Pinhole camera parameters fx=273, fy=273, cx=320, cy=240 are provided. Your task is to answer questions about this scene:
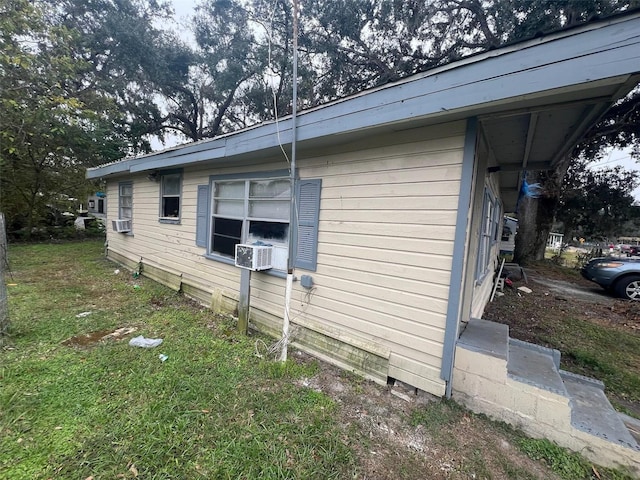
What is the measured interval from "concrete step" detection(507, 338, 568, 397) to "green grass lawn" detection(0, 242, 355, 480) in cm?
162

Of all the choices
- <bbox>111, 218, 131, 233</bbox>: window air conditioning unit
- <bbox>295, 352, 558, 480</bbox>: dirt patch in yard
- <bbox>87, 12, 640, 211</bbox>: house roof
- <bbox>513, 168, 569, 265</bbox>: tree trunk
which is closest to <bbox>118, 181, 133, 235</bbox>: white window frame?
<bbox>111, 218, 131, 233</bbox>: window air conditioning unit

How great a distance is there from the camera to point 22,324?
11.6 ft

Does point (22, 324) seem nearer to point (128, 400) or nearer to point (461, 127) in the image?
point (128, 400)

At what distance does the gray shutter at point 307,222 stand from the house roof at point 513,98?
49cm

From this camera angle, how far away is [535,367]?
8.24 ft

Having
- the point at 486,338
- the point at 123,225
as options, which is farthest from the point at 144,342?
the point at 123,225

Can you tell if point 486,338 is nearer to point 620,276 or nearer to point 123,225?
point 620,276

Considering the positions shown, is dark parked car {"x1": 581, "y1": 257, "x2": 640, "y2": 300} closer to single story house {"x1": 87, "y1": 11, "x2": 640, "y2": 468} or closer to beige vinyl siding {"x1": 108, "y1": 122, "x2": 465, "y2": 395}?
single story house {"x1": 87, "y1": 11, "x2": 640, "y2": 468}

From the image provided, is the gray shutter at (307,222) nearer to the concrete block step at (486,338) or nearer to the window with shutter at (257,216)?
the window with shutter at (257,216)

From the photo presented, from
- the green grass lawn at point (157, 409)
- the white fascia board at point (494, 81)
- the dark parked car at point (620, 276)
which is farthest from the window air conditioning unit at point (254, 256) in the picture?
the dark parked car at point (620, 276)

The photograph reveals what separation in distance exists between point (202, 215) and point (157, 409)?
3.18 meters

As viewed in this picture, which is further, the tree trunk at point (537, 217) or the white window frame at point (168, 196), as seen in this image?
the tree trunk at point (537, 217)

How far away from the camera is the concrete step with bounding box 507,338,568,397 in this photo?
2182mm

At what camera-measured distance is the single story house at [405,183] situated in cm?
171
